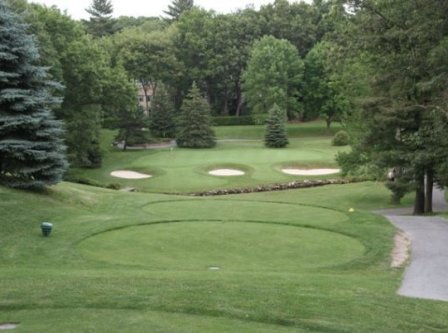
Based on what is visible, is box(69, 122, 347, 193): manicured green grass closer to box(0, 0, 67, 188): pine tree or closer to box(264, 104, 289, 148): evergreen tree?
box(264, 104, 289, 148): evergreen tree

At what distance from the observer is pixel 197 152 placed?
A: 170ft

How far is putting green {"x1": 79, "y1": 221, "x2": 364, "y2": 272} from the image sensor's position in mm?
12594

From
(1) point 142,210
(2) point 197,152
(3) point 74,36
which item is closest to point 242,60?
(2) point 197,152

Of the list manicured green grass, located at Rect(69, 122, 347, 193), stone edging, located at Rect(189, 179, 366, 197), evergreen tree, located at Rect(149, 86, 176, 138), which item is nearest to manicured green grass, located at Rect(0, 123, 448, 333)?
stone edging, located at Rect(189, 179, 366, 197)

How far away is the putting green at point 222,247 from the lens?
12.6 m

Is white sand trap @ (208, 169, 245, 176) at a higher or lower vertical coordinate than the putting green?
lower

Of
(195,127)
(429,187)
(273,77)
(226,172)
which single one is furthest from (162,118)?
(429,187)

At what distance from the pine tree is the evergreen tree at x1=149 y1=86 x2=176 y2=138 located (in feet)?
138

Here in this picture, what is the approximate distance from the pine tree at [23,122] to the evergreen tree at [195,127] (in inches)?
1454

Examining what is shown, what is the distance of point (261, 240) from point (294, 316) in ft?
22.6

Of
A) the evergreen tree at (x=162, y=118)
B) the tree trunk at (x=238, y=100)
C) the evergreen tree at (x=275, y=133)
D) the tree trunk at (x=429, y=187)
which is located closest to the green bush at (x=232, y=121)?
the tree trunk at (x=238, y=100)

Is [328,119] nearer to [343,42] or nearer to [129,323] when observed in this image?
[343,42]

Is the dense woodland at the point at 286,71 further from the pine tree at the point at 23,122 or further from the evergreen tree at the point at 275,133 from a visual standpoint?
the evergreen tree at the point at 275,133

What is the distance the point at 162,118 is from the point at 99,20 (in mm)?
35169
